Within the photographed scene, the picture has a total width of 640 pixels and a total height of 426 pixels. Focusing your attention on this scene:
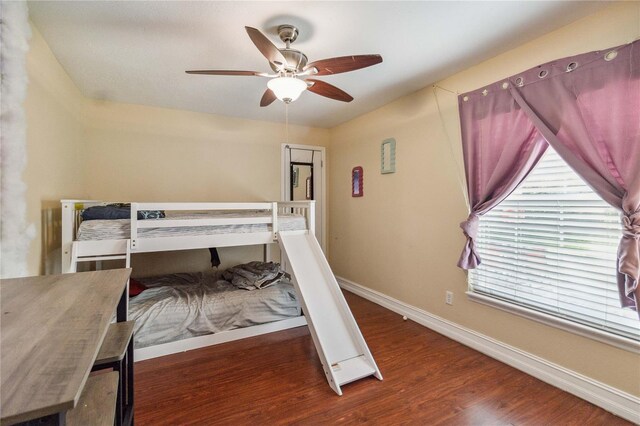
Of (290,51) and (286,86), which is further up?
(290,51)

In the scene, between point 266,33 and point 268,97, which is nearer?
point 266,33

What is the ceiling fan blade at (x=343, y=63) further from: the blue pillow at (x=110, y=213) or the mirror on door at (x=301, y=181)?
the mirror on door at (x=301, y=181)

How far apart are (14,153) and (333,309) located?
2.18m

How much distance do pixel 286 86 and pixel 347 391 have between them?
198 centimetres

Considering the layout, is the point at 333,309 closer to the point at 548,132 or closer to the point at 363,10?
the point at 548,132

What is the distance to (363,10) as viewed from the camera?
171 cm

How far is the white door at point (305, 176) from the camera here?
4211 millimetres

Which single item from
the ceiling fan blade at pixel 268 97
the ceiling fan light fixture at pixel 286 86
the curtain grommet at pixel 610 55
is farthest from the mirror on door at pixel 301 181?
the curtain grommet at pixel 610 55

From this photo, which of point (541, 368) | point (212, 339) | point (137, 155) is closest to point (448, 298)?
point (541, 368)

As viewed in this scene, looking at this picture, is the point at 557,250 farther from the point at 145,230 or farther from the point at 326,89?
the point at 145,230

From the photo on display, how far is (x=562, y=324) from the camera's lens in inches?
74.3

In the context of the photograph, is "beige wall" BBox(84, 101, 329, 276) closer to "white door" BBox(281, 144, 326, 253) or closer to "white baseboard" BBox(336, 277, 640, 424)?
"white door" BBox(281, 144, 326, 253)

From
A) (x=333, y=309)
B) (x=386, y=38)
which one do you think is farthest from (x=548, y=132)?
(x=333, y=309)

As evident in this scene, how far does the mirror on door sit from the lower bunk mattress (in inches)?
61.0
